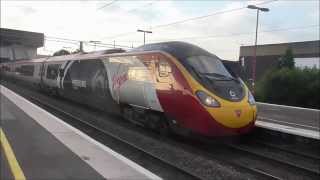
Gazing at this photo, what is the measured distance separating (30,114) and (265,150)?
7.82 meters

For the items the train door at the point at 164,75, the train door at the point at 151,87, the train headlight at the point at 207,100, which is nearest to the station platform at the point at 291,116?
the train door at the point at 151,87

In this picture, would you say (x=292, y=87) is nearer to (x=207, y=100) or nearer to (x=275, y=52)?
(x=207, y=100)

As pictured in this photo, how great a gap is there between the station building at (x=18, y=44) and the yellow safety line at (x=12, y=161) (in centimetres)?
8814

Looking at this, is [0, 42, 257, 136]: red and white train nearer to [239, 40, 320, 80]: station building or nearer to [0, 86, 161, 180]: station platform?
[0, 86, 161, 180]: station platform

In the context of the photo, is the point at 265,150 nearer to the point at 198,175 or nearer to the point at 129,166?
the point at 198,175

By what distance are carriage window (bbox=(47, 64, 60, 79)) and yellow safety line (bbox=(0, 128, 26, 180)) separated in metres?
16.0

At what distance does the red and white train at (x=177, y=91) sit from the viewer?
12.1 m

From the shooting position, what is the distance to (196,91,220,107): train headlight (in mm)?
12047

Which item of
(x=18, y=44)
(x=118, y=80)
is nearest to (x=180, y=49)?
(x=118, y=80)

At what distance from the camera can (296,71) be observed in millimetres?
32438

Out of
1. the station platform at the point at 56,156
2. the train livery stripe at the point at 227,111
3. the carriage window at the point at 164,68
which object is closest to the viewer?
the station platform at the point at 56,156

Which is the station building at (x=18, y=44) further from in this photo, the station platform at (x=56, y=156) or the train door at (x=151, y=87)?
the station platform at (x=56, y=156)

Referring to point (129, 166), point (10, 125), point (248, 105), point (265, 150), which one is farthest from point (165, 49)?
point (129, 166)

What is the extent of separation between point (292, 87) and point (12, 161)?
84.1 feet
